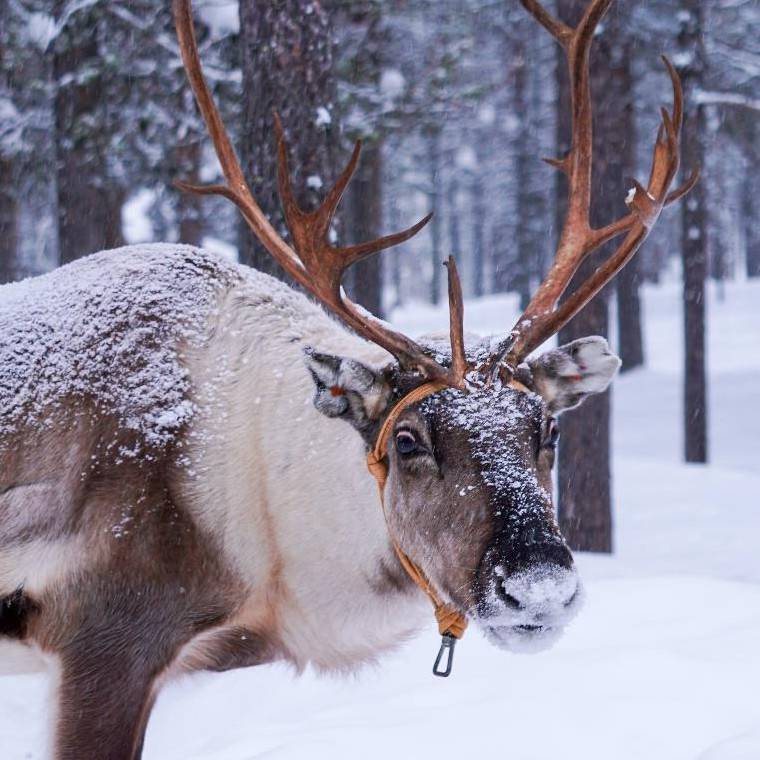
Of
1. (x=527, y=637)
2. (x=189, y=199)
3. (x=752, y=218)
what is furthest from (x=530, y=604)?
(x=752, y=218)

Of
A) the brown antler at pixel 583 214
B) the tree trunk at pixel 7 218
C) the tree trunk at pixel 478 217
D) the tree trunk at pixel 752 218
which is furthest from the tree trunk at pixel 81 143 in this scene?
the tree trunk at pixel 478 217

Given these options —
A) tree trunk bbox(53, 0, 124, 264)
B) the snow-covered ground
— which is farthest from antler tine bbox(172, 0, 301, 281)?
tree trunk bbox(53, 0, 124, 264)

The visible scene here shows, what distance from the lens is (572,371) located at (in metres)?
3.16

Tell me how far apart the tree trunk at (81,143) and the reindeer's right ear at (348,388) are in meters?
6.49

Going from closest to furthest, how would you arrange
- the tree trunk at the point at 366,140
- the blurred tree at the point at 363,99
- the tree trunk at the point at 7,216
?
the blurred tree at the point at 363,99 < the tree trunk at the point at 366,140 < the tree trunk at the point at 7,216

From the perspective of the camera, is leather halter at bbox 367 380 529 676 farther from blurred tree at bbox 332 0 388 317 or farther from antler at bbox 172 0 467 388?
blurred tree at bbox 332 0 388 317

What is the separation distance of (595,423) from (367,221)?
593cm

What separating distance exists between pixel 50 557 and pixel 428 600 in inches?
45.0

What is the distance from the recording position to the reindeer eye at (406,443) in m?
2.87

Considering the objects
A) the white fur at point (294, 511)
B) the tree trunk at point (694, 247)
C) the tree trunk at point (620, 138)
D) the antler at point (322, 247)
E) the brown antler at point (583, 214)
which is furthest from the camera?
Result: the tree trunk at point (694, 247)

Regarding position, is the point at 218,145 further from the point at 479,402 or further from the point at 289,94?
the point at 289,94

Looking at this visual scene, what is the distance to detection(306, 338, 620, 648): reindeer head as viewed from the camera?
8.27ft

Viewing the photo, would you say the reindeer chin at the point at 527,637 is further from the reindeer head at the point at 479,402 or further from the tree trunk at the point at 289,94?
the tree trunk at the point at 289,94

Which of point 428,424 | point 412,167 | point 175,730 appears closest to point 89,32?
point 175,730
